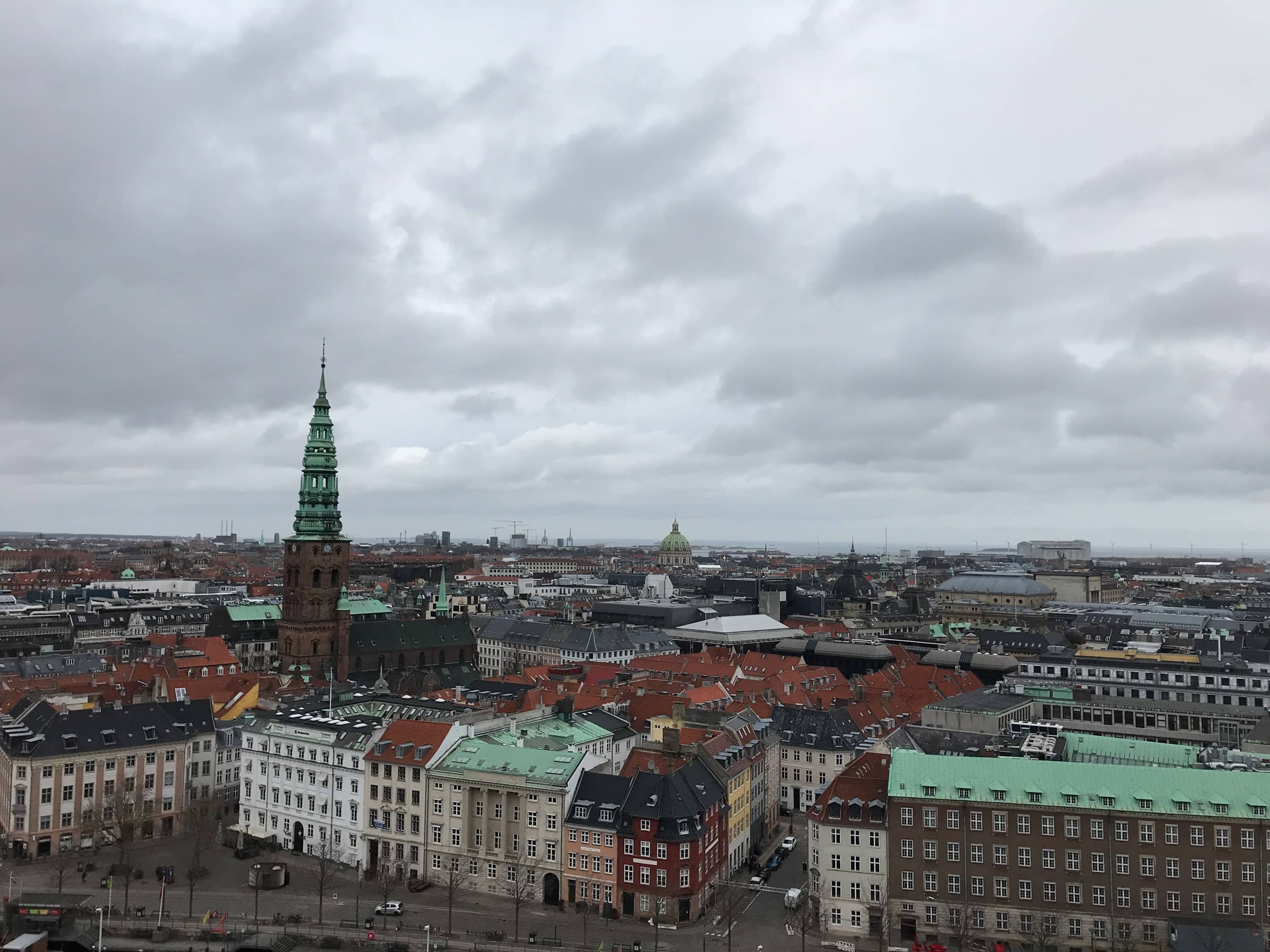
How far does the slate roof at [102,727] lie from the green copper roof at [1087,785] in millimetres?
62960

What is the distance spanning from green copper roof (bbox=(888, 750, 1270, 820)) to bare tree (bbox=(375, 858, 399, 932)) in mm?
35714

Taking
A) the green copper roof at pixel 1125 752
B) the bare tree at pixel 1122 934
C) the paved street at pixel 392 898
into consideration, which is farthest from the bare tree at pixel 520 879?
the green copper roof at pixel 1125 752

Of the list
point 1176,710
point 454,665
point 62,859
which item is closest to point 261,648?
point 454,665

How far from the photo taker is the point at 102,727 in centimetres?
8631

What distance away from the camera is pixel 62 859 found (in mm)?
79875

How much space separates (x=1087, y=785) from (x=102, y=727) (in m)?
77.8

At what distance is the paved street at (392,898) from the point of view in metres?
65.8

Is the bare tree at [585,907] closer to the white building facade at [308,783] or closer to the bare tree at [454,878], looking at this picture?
the bare tree at [454,878]

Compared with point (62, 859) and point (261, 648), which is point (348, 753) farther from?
point (261, 648)

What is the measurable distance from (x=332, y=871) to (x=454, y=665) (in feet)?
267

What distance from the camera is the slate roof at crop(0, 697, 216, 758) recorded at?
271 ft

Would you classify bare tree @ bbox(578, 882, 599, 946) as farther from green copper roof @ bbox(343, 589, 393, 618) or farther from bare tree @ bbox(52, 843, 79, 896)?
green copper roof @ bbox(343, 589, 393, 618)

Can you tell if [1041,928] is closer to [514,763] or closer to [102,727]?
[514,763]

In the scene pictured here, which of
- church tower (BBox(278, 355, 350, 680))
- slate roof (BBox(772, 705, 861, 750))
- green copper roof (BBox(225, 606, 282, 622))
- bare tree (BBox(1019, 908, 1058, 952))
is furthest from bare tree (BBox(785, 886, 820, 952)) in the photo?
green copper roof (BBox(225, 606, 282, 622))
